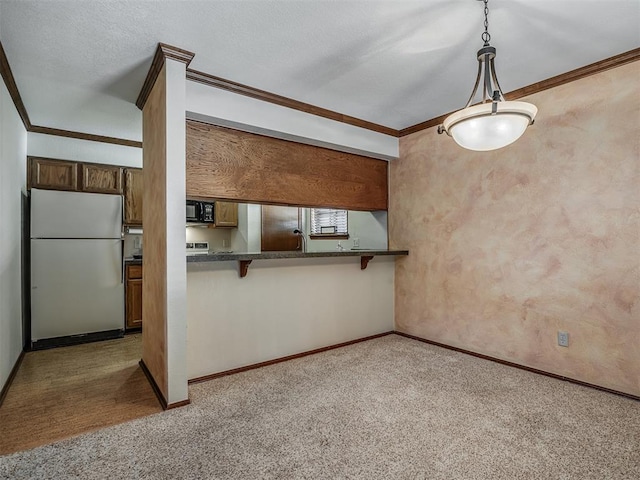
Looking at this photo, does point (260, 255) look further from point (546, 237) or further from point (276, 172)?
point (546, 237)

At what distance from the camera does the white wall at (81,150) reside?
158 inches

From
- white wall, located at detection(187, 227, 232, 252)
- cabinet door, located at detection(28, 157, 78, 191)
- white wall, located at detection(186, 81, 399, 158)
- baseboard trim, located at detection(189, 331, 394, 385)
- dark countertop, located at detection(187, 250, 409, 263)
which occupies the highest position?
white wall, located at detection(186, 81, 399, 158)

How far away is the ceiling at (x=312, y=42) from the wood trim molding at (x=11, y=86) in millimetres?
49

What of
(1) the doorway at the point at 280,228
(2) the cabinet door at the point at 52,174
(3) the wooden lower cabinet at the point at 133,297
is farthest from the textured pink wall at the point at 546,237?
(2) the cabinet door at the point at 52,174

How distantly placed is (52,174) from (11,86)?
59.2 inches

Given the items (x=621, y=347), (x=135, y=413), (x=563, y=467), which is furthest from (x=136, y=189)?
(x=621, y=347)

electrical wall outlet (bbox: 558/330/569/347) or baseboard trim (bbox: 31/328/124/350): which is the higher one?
electrical wall outlet (bbox: 558/330/569/347)

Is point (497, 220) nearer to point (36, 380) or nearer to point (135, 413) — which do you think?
point (135, 413)

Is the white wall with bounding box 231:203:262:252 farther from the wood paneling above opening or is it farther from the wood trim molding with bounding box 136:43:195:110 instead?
the wood trim molding with bounding box 136:43:195:110

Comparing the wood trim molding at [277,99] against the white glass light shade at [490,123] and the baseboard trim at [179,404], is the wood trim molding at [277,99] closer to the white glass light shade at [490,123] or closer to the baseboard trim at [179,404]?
the white glass light shade at [490,123]

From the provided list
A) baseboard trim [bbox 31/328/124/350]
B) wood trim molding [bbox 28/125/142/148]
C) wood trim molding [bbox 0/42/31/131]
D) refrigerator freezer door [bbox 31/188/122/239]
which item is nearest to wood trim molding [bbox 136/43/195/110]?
wood trim molding [bbox 0/42/31/131]

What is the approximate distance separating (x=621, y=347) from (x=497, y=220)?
1.35 m

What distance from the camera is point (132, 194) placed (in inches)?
180

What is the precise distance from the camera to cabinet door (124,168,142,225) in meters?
4.54
